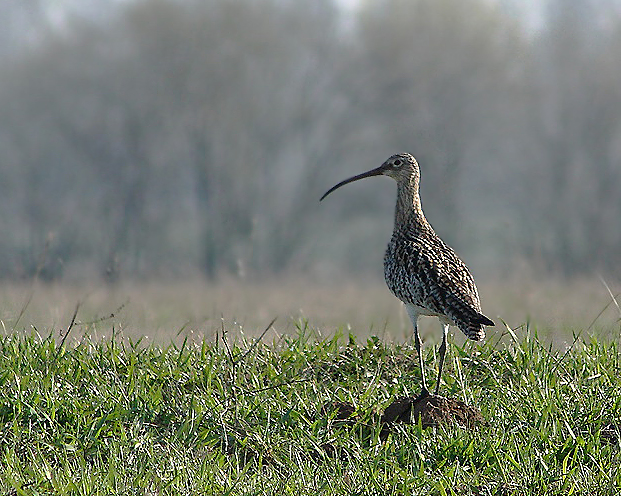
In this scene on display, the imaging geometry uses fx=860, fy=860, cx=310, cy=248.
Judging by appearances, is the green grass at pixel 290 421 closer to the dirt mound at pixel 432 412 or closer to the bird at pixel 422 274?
the dirt mound at pixel 432 412

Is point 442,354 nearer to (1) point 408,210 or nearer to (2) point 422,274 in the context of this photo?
(2) point 422,274

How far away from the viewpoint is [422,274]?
5.12 m

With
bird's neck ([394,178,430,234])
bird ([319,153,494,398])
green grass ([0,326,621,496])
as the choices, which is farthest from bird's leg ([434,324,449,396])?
bird's neck ([394,178,430,234])

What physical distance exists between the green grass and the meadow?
10mm

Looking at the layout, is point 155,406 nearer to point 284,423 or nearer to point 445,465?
point 284,423

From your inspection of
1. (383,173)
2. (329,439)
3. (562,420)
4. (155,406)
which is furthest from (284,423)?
(383,173)

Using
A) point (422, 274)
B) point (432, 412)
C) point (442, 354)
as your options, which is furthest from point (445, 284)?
point (432, 412)

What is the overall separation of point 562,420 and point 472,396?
543mm

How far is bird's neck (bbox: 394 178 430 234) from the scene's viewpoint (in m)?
5.84

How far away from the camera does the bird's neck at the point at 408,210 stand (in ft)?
19.1

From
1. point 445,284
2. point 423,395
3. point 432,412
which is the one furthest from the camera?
point 445,284

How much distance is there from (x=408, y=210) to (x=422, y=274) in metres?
0.87

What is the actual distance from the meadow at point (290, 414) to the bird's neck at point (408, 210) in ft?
2.72

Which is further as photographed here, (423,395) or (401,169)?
(401,169)
